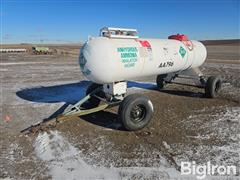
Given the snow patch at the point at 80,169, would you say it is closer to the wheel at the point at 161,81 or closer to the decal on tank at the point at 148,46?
the decal on tank at the point at 148,46

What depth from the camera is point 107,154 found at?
4277 mm

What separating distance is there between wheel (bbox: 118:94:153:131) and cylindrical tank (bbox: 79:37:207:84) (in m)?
0.72

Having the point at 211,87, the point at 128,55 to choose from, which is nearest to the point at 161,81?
the point at 211,87

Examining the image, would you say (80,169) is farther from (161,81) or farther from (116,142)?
(161,81)

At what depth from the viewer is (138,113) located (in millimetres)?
5449

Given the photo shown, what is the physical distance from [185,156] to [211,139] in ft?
3.39

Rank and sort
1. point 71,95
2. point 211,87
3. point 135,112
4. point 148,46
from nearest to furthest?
point 135,112
point 148,46
point 211,87
point 71,95

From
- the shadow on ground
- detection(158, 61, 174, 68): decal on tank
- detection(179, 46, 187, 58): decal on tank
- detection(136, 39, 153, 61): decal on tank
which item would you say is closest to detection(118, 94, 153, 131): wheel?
the shadow on ground

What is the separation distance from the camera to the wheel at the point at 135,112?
509 cm

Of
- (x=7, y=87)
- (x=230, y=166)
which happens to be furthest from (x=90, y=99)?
(x=7, y=87)

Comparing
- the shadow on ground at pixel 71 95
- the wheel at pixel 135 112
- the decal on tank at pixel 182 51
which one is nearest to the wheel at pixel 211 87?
the shadow on ground at pixel 71 95

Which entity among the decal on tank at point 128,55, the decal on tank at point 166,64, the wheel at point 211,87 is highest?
the decal on tank at point 128,55

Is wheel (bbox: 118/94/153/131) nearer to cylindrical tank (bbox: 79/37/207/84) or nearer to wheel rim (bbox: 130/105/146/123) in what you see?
wheel rim (bbox: 130/105/146/123)

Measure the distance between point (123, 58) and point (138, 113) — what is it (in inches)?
53.2
